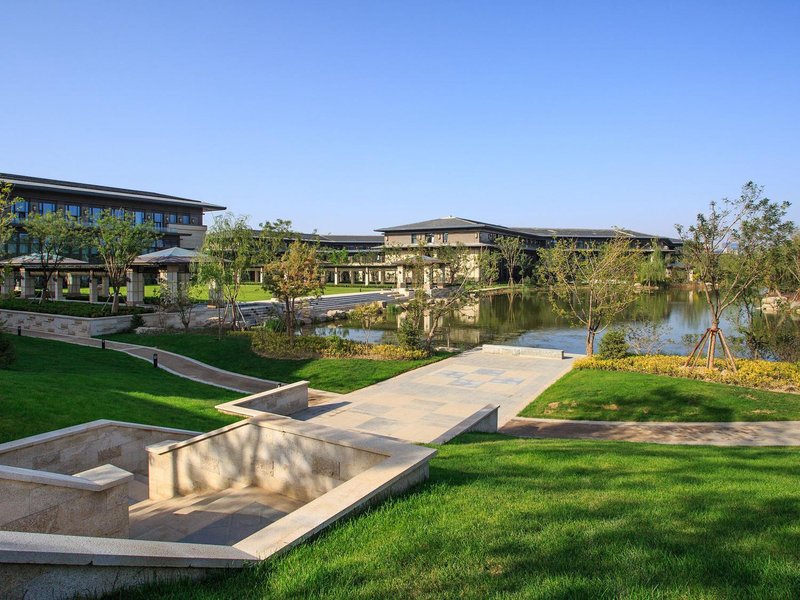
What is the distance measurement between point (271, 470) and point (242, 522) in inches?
36.7

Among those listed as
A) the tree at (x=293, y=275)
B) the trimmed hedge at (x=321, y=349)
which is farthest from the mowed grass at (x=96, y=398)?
the tree at (x=293, y=275)

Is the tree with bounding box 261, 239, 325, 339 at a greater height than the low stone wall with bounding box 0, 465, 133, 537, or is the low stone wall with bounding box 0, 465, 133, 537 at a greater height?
the tree with bounding box 261, 239, 325, 339

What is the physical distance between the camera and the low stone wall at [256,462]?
20.5 feet

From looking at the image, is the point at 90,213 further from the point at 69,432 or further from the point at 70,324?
the point at 69,432

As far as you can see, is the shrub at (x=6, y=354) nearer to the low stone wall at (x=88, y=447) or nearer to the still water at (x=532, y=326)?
the low stone wall at (x=88, y=447)

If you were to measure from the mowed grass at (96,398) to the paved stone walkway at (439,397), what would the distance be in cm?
289

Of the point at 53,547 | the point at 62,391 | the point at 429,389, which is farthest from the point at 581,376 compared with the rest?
the point at 53,547

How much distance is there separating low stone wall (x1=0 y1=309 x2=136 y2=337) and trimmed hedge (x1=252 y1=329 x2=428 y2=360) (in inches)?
363

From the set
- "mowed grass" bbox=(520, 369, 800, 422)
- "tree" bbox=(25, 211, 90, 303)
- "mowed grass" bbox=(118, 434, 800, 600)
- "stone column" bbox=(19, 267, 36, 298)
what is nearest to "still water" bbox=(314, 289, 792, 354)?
"mowed grass" bbox=(520, 369, 800, 422)

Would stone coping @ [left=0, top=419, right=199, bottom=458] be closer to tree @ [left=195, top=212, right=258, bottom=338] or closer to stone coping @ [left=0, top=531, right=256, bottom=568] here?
stone coping @ [left=0, top=531, right=256, bottom=568]

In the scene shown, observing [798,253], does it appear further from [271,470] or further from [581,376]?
[271,470]

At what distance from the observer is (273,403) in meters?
12.8

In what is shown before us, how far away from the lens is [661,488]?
18.4 feet

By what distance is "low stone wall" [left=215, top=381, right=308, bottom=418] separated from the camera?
11562 millimetres
